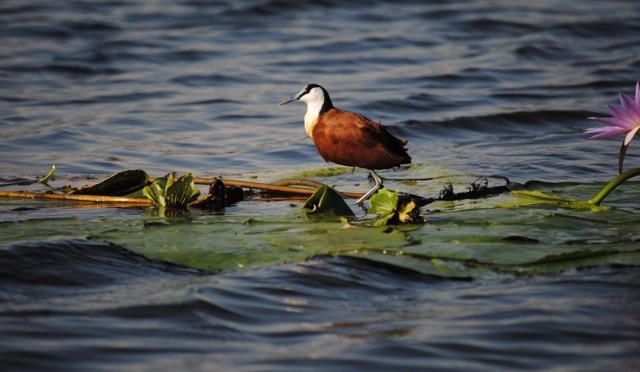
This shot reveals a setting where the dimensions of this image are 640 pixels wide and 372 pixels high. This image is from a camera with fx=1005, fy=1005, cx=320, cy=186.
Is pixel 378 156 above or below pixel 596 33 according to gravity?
below

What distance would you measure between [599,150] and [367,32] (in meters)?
8.45

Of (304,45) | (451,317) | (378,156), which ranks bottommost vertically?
(451,317)

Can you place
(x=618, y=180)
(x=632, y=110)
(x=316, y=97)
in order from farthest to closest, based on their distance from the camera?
(x=316, y=97) < (x=618, y=180) < (x=632, y=110)

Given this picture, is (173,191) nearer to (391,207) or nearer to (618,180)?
(391,207)

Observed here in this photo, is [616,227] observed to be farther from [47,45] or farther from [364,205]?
[47,45]

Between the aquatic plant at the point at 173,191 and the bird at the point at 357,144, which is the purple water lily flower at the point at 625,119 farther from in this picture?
the aquatic plant at the point at 173,191

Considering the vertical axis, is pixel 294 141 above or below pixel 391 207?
above

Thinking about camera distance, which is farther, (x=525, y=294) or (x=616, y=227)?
(x=616, y=227)

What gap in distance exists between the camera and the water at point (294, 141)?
4148 mm

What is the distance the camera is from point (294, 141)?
10.4m

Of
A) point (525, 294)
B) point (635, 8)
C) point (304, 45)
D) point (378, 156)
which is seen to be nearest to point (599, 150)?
point (378, 156)

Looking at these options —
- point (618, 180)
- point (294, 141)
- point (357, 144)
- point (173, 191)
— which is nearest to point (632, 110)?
point (618, 180)

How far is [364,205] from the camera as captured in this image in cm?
687

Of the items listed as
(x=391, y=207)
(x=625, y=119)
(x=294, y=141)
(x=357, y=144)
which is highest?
(x=625, y=119)
